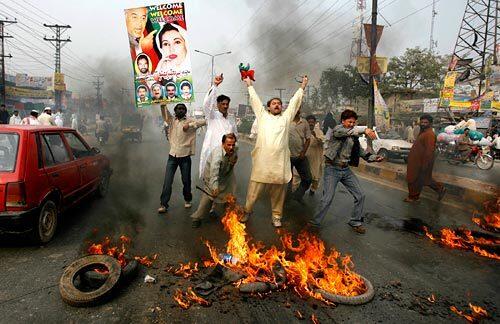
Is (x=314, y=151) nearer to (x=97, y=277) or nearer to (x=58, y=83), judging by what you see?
(x=97, y=277)

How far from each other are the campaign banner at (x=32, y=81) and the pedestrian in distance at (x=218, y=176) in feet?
154

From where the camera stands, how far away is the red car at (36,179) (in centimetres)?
390

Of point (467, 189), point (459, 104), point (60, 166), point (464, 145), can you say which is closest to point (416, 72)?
point (459, 104)

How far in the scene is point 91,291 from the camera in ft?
10.3

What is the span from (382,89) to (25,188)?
3580 cm

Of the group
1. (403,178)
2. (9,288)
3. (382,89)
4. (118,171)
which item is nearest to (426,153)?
(403,178)

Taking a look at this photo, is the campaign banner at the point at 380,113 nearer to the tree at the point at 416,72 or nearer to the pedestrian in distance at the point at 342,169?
the pedestrian in distance at the point at 342,169

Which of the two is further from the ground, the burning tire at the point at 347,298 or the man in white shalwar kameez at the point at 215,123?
the man in white shalwar kameez at the point at 215,123

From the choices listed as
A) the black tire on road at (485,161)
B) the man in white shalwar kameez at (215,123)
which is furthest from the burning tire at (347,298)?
the black tire on road at (485,161)

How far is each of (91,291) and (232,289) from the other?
1208 millimetres

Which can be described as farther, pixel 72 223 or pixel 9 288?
pixel 72 223

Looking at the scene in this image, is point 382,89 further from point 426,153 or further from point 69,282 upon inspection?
point 69,282

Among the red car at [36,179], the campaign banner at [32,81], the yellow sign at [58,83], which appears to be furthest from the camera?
the campaign banner at [32,81]

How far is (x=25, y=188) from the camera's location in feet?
12.9
